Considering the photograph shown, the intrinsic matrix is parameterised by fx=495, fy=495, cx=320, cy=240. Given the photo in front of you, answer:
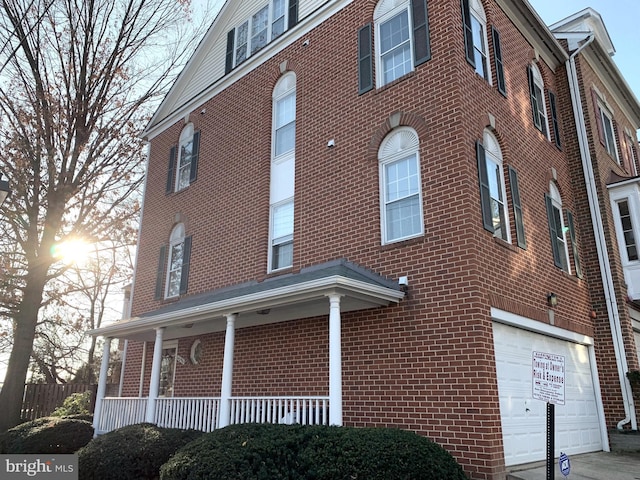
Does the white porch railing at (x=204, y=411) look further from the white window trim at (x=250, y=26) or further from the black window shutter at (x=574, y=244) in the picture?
the white window trim at (x=250, y=26)

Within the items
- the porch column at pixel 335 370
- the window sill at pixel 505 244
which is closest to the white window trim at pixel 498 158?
the window sill at pixel 505 244

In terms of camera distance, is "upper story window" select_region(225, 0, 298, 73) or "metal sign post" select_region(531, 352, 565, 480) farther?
"upper story window" select_region(225, 0, 298, 73)

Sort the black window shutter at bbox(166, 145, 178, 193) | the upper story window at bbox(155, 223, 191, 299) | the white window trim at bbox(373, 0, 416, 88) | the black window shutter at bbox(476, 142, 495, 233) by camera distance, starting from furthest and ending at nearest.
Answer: the black window shutter at bbox(166, 145, 178, 193)
the upper story window at bbox(155, 223, 191, 299)
the white window trim at bbox(373, 0, 416, 88)
the black window shutter at bbox(476, 142, 495, 233)

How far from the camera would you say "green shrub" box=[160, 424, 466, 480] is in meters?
5.43

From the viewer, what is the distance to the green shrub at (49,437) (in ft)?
33.5

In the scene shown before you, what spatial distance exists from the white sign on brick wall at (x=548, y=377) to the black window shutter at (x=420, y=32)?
586 centimetres

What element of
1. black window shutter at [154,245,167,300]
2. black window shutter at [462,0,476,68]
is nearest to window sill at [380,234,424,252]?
black window shutter at [462,0,476,68]

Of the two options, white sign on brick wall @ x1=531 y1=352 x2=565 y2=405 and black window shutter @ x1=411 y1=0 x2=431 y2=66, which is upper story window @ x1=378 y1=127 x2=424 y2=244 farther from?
white sign on brick wall @ x1=531 y1=352 x2=565 y2=405

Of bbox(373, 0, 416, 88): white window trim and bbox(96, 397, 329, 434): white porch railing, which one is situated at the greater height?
bbox(373, 0, 416, 88): white window trim

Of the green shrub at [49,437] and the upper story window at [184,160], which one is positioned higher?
the upper story window at [184,160]

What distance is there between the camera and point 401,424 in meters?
7.42

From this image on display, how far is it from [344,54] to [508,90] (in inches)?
139

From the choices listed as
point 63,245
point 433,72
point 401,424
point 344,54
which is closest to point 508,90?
point 433,72

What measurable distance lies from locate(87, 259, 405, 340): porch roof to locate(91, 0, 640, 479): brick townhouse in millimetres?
51
